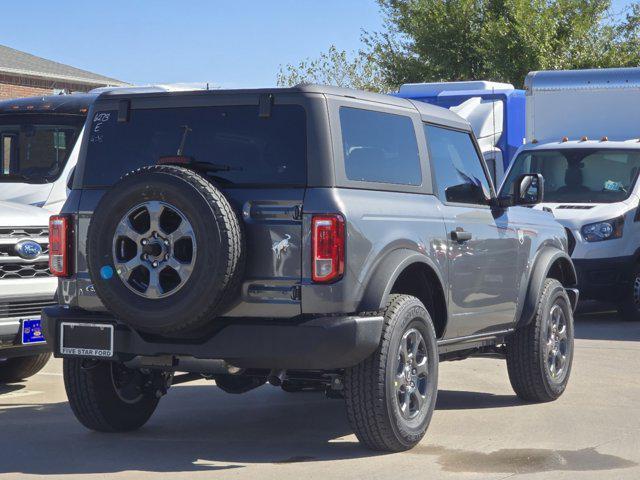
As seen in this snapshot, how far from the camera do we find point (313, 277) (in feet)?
21.6

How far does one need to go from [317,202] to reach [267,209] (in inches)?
11.1

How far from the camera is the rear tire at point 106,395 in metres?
7.50

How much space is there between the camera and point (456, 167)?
27.3 ft

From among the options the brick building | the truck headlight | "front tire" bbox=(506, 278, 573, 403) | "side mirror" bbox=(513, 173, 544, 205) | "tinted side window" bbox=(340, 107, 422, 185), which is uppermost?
the brick building

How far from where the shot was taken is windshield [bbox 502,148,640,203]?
576 inches

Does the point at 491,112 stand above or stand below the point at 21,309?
above

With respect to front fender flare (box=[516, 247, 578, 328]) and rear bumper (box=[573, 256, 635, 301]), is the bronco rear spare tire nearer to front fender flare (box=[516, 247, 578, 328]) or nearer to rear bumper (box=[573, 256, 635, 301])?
front fender flare (box=[516, 247, 578, 328])

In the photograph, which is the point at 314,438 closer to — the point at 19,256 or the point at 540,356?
the point at 540,356

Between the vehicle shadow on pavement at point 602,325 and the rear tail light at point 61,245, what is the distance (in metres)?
7.05

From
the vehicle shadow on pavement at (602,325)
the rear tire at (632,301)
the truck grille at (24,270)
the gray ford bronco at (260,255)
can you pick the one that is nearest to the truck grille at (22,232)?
the truck grille at (24,270)

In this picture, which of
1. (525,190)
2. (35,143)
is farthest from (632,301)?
(35,143)

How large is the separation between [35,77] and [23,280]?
2714 cm

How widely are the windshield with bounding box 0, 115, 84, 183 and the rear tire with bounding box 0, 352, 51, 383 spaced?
8.72 ft

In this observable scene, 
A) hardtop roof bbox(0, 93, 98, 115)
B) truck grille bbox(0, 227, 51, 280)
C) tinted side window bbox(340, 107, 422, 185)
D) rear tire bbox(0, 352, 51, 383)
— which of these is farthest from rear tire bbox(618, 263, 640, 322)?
truck grille bbox(0, 227, 51, 280)
